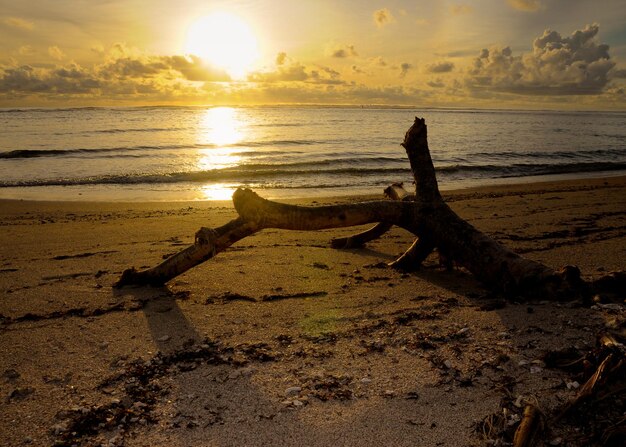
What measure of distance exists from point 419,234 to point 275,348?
2669mm

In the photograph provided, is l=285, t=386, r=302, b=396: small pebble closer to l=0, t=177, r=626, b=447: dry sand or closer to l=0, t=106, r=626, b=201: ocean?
l=0, t=177, r=626, b=447: dry sand

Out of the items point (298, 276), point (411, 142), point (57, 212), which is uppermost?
point (411, 142)

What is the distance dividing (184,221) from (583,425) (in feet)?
28.1

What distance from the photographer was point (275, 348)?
3.97 meters

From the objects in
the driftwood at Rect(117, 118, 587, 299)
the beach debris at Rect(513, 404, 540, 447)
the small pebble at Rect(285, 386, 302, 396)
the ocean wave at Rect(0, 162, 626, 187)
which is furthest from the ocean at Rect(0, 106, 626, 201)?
the beach debris at Rect(513, 404, 540, 447)

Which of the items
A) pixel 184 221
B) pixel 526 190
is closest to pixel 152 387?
pixel 184 221

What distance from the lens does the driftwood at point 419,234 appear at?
481 cm

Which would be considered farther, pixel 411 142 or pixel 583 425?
pixel 411 142

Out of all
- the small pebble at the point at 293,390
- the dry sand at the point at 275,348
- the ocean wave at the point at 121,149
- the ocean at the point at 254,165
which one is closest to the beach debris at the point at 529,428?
the dry sand at the point at 275,348

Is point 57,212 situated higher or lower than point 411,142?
lower

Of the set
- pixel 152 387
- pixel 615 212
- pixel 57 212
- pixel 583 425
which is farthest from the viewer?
pixel 57 212

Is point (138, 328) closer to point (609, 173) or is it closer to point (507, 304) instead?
point (507, 304)

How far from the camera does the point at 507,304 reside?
4734 mm

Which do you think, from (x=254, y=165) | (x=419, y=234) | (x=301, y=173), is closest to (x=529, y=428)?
(x=419, y=234)
